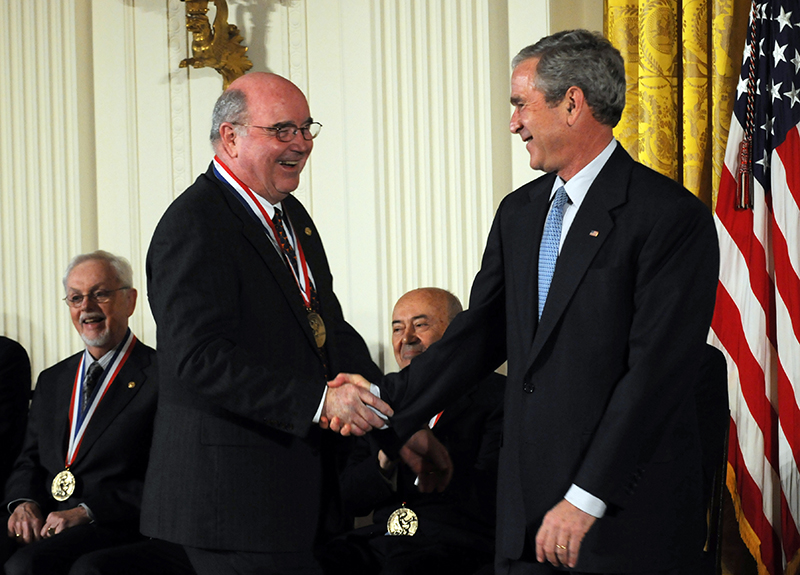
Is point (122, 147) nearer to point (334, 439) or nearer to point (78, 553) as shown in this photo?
point (78, 553)

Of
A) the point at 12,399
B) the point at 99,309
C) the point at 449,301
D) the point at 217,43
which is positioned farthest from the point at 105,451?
the point at 217,43

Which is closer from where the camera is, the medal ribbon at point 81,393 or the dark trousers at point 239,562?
the dark trousers at point 239,562

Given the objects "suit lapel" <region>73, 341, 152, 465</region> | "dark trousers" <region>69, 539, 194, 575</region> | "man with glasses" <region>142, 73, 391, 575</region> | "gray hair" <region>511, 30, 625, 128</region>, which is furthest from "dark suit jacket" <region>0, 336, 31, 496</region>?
"gray hair" <region>511, 30, 625, 128</region>

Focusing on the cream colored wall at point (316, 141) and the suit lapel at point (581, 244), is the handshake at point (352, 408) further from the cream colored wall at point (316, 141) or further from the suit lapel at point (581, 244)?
the cream colored wall at point (316, 141)

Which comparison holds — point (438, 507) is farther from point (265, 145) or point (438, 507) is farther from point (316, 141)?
point (316, 141)

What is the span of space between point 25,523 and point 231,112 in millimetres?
2203

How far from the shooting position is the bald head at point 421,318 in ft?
14.3

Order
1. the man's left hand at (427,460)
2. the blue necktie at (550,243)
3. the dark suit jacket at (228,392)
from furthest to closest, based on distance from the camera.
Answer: the man's left hand at (427,460)
the dark suit jacket at (228,392)
the blue necktie at (550,243)

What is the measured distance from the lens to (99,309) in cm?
458

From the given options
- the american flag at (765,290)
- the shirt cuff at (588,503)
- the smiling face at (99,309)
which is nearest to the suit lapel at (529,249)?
the shirt cuff at (588,503)

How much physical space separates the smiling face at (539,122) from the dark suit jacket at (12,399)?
133 inches

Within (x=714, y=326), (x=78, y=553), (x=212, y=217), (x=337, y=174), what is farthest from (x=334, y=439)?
(x=337, y=174)

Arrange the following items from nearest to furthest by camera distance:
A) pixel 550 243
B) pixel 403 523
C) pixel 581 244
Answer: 1. pixel 581 244
2. pixel 550 243
3. pixel 403 523

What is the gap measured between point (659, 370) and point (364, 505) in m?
2.11
